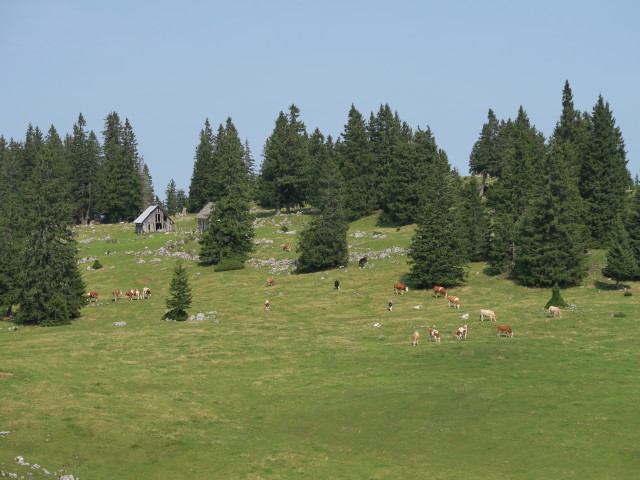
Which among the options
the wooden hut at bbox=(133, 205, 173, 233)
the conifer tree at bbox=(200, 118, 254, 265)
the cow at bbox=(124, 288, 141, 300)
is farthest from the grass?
the wooden hut at bbox=(133, 205, 173, 233)

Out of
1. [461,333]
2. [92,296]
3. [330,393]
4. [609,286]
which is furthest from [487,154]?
[330,393]

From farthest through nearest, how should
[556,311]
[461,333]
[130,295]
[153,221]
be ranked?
[153,221]
[130,295]
[556,311]
[461,333]

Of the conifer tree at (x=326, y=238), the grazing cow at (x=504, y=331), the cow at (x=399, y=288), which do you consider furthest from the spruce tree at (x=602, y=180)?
the grazing cow at (x=504, y=331)

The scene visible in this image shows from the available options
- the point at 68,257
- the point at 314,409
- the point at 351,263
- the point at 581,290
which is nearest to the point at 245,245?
the point at 351,263

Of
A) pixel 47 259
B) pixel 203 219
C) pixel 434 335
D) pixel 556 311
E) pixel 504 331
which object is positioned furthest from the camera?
pixel 203 219

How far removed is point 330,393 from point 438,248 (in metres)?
45.7

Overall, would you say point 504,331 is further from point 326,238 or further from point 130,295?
point 130,295

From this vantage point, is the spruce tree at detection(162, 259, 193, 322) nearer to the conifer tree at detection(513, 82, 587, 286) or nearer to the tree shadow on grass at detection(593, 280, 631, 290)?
the conifer tree at detection(513, 82, 587, 286)

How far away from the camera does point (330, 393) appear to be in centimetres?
4119

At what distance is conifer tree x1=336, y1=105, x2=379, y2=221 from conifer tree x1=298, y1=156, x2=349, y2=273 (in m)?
32.3

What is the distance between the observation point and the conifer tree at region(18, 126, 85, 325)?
72.3 meters

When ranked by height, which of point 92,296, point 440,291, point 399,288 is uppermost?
point 399,288

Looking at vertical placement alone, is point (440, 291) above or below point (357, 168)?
A: below

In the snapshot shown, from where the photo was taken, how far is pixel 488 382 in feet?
136
